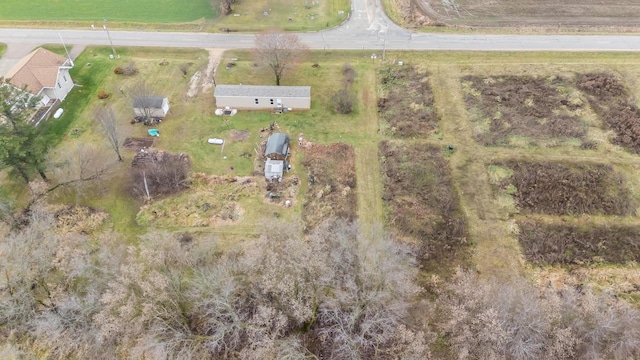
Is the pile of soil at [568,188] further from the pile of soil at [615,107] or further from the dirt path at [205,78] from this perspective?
the dirt path at [205,78]

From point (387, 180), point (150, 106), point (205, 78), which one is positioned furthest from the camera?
point (205, 78)

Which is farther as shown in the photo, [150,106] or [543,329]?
[150,106]

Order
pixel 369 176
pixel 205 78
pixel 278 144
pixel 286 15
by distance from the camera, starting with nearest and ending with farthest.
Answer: pixel 369 176 → pixel 278 144 → pixel 205 78 → pixel 286 15

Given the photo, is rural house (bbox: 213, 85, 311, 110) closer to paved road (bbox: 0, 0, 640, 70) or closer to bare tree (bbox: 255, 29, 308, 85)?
bare tree (bbox: 255, 29, 308, 85)

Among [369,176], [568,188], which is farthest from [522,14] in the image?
[369,176]

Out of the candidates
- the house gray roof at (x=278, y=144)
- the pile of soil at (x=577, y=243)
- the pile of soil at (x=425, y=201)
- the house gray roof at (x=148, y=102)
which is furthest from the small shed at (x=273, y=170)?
the pile of soil at (x=577, y=243)

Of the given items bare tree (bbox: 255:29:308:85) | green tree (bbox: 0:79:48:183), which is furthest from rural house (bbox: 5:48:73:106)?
bare tree (bbox: 255:29:308:85)

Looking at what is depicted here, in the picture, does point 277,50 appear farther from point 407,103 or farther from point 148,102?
point 407,103

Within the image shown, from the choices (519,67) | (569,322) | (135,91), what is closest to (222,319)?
(569,322)
